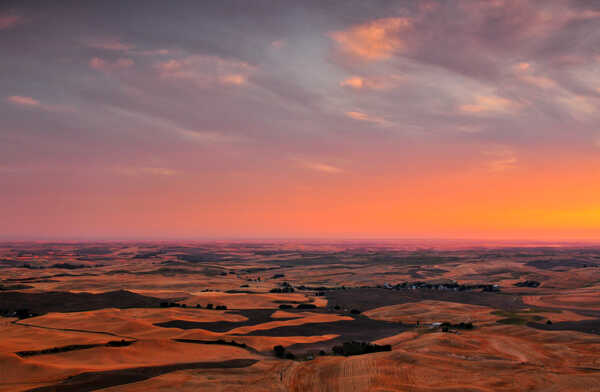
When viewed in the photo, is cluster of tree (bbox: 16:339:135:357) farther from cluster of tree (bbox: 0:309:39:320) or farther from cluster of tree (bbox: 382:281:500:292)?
cluster of tree (bbox: 382:281:500:292)

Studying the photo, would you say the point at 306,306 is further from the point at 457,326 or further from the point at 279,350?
the point at 279,350

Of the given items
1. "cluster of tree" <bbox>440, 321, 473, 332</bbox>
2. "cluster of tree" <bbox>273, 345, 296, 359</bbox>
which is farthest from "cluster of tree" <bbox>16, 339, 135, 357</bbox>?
"cluster of tree" <bbox>440, 321, 473, 332</bbox>

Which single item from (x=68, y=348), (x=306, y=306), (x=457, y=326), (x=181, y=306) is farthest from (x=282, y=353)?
(x=181, y=306)

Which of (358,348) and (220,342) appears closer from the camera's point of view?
(358,348)

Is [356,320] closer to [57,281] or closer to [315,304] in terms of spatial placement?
[315,304]

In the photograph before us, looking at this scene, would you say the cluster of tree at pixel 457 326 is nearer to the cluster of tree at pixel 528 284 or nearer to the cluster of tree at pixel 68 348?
the cluster of tree at pixel 68 348

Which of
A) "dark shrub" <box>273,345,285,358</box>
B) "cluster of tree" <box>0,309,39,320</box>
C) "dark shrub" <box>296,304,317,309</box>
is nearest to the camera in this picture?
"dark shrub" <box>273,345,285,358</box>
